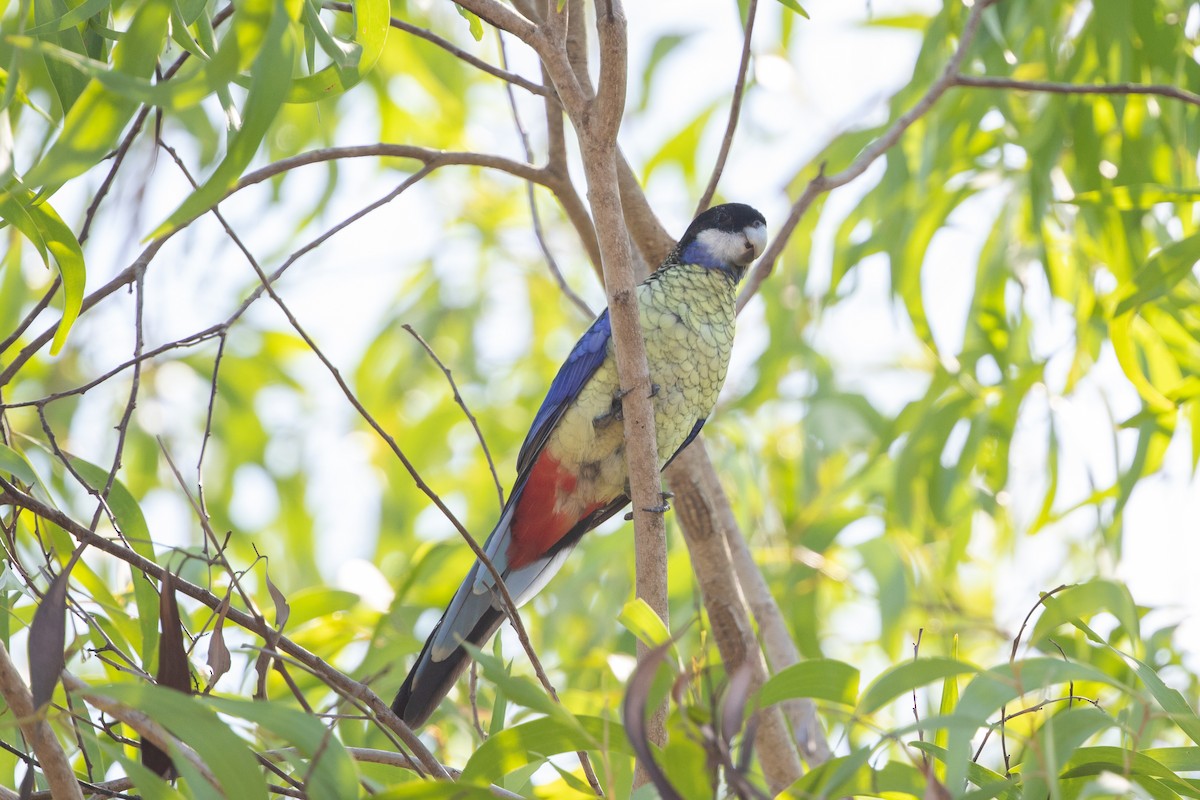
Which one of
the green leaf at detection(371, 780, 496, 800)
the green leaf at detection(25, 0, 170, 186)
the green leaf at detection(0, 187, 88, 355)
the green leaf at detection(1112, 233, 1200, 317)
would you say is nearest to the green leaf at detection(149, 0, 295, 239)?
the green leaf at detection(25, 0, 170, 186)

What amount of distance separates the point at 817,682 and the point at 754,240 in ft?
5.53

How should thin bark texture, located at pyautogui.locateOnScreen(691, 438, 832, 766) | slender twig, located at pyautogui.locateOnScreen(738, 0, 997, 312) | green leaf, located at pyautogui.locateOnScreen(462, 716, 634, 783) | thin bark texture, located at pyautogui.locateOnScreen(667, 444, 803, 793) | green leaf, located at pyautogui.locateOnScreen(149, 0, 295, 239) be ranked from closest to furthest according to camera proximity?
green leaf, located at pyautogui.locateOnScreen(149, 0, 295, 239), green leaf, located at pyautogui.locateOnScreen(462, 716, 634, 783), slender twig, located at pyautogui.locateOnScreen(738, 0, 997, 312), thin bark texture, located at pyautogui.locateOnScreen(667, 444, 803, 793), thin bark texture, located at pyautogui.locateOnScreen(691, 438, 832, 766)

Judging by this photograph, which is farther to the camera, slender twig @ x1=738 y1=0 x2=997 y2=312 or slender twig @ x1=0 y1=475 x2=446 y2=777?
slender twig @ x1=738 y1=0 x2=997 y2=312

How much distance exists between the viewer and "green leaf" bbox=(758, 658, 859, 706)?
4.30 feet

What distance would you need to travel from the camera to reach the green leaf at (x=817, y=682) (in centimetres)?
131

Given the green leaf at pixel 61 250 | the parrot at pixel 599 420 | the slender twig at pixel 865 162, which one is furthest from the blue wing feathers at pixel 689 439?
the green leaf at pixel 61 250

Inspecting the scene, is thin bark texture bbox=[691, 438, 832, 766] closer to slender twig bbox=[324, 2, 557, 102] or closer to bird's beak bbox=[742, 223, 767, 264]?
bird's beak bbox=[742, 223, 767, 264]

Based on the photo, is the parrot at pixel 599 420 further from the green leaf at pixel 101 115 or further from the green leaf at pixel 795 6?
the green leaf at pixel 101 115

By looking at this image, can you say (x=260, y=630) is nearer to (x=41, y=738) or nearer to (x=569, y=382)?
(x=41, y=738)

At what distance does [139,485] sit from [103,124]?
11.5 feet

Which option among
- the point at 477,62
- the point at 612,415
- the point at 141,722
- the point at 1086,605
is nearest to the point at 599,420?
the point at 612,415

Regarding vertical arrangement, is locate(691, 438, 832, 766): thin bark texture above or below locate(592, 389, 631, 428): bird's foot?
below

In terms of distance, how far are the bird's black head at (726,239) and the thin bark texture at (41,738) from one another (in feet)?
5.84

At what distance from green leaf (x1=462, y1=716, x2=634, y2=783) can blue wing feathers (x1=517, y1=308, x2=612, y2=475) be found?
1.22 metres
